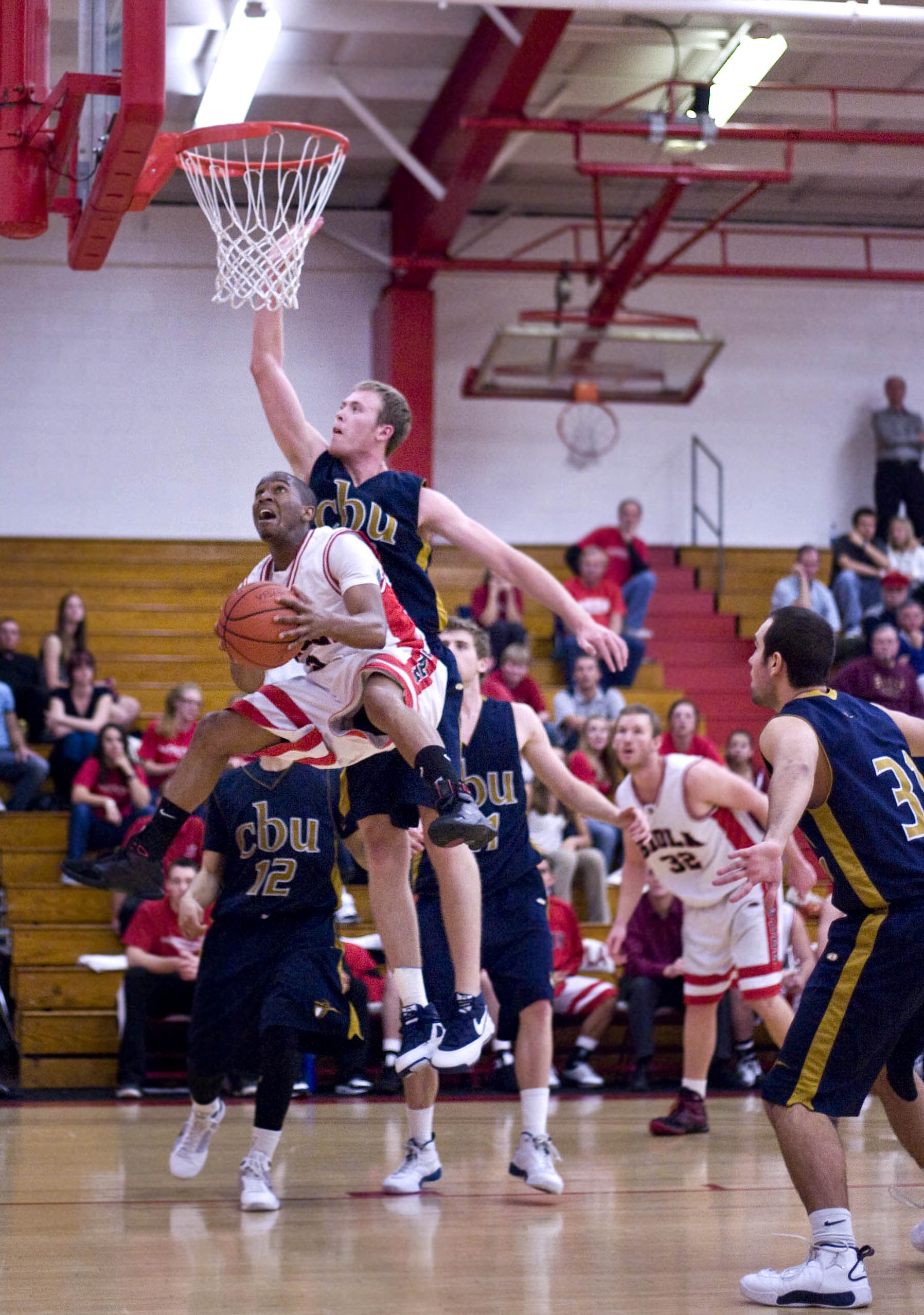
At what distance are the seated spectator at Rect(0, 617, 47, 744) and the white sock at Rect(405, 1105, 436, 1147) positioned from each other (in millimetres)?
6639

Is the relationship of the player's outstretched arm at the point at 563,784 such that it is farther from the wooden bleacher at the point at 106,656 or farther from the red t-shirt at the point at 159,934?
the wooden bleacher at the point at 106,656

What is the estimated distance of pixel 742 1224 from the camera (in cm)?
522

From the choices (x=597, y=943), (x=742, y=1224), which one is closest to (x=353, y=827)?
(x=742, y=1224)

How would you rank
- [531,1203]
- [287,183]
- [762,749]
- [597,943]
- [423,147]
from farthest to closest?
[423,147], [597,943], [287,183], [531,1203], [762,749]

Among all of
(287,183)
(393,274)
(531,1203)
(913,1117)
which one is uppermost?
(393,274)

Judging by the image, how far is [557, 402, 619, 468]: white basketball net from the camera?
639 inches

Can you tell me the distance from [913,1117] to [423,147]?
11.4 meters

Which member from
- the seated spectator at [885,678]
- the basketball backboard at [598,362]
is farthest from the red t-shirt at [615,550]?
the seated spectator at [885,678]

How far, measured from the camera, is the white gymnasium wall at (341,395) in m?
15.6

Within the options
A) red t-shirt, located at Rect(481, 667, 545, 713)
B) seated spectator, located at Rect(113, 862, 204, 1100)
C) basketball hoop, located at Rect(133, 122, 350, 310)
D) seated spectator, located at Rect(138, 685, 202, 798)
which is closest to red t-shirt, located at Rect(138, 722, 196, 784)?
seated spectator, located at Rect(138, 685, 202, 798)

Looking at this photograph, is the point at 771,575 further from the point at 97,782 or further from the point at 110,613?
the point at 97,782

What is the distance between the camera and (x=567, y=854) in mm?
9781

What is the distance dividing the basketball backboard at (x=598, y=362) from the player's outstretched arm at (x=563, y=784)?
7.62 m

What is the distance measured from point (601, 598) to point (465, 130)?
13.3 feet
